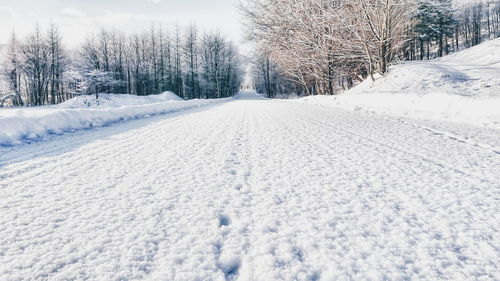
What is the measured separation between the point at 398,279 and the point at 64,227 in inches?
71.2

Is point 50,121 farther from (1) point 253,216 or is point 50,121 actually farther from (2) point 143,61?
(2) point 143,61

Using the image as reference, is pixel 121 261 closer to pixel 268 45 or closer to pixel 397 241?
pixel 397 241

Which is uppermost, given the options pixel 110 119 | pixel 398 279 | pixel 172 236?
pixel 110 119

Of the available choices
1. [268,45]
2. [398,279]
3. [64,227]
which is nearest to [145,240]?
[64,227]

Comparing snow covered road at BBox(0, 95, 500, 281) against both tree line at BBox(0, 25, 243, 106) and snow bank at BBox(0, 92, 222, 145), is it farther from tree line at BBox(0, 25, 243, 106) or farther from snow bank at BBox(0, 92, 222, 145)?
tree line at BBox(0, 25, 243, 106)

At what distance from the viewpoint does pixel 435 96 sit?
24.1ft

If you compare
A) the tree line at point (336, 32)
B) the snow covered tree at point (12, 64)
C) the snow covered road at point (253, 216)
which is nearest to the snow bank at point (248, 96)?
the tree line at point (336, 32)

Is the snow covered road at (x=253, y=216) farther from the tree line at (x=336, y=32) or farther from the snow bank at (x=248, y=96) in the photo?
the snow bank at (x=248, y=96)

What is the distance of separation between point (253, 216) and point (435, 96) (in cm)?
770

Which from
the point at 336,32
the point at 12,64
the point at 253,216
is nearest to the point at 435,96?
the point at 253,216

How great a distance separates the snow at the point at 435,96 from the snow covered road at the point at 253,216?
320 cm

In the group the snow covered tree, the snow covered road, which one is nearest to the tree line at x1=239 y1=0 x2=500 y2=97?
the snow covered road

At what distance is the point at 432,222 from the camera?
167 centimetres

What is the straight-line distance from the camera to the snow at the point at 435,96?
19.5ft
